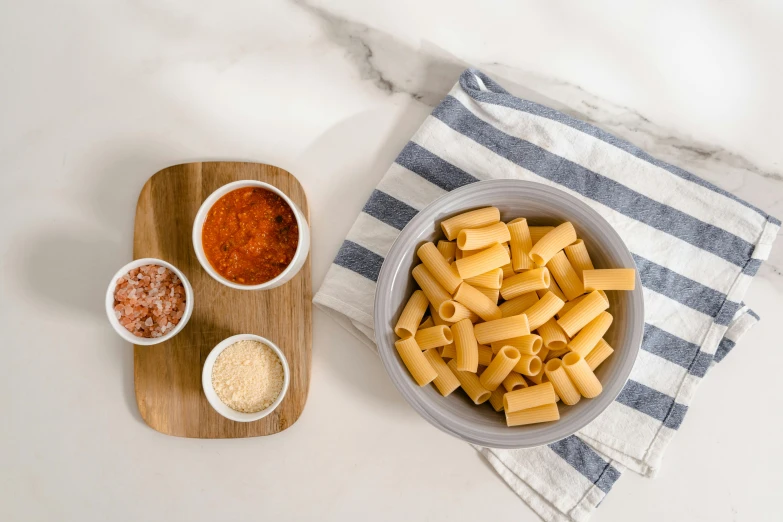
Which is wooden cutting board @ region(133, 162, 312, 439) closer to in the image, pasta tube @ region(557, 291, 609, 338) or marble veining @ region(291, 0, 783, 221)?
marble veining @ region(291, 0, 783, 221)

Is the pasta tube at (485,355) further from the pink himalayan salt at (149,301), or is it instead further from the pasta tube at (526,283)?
the pink himalayan salt at (149,301)

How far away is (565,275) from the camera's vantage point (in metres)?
1.30

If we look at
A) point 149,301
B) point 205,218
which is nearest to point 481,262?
point 205,218

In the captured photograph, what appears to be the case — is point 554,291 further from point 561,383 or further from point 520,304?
point 561,383

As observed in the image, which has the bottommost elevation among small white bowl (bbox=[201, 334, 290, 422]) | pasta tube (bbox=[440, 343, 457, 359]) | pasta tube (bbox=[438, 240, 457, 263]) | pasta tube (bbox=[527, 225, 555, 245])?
small white bowl (bbox=[201, 334, 290, 422])

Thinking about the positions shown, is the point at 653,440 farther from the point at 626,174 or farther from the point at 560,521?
the point at 626,174

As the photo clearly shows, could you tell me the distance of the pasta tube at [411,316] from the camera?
1.28 meters

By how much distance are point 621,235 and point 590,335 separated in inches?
13.1

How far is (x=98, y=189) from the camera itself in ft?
5.24

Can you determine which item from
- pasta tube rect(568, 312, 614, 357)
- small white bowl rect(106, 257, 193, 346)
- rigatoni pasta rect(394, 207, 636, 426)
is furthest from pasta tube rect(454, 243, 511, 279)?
small white bowl rect(106, 257, 193, 346)

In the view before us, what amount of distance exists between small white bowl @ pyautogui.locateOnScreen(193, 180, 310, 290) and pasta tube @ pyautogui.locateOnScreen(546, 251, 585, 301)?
0.57 meters

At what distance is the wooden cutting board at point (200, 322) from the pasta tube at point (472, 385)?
40cm

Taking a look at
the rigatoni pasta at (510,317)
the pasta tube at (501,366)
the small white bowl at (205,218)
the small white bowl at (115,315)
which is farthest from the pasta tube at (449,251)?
the small white bowl at (115,315)

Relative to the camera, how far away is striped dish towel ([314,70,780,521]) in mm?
1425
